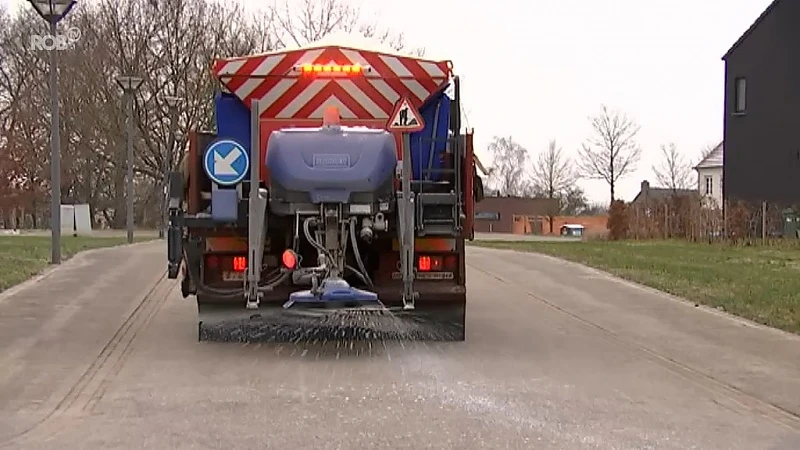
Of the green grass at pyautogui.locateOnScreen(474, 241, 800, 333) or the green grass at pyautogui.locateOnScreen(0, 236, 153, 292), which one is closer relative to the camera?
the green grass at pyautogui.locateOnScreen(474, 241, 800, 333)

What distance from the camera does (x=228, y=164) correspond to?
1074 cm

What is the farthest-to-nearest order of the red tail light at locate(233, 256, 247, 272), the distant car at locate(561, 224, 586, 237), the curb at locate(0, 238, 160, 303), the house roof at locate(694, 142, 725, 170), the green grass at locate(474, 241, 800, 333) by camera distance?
the house roof at locate(694, 142, 725, 170) → the distant car at locate(561, 224, 586, 237) → the curb at locate(0, 238, 160, 303) → the green grass at locate(474, 241, 800, 333) → the red tail light at locate(233, 256, 247, 272)

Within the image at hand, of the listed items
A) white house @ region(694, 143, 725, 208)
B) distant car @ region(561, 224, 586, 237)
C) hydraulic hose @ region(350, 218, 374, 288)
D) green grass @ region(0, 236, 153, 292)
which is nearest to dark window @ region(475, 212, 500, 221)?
distant car @ region(561, 224, 586, 237)

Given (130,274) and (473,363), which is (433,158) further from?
(130,274)

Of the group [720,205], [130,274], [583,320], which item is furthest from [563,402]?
[720,205]

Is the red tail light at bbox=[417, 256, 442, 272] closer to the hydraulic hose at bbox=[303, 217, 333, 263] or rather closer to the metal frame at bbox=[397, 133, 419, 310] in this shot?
the metal frame at bbox=[397, 133, 419, 310]

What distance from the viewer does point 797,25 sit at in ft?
143

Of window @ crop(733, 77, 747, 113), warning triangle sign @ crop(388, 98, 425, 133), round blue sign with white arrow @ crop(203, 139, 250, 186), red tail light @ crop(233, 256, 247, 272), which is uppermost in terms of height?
window @ crop(733, 77, 747, 113)

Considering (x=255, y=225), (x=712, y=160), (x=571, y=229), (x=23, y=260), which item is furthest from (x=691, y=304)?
(x=712, y=160)

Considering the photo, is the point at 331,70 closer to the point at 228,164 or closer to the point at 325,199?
the point at 228,164

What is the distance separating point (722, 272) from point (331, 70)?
1180 cm

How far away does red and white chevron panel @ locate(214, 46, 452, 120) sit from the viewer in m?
11.7

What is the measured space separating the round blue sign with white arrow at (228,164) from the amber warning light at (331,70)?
55.3 inches

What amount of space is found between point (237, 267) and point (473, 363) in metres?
2.38
